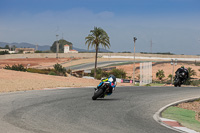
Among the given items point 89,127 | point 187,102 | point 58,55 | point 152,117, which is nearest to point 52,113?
point 89,127

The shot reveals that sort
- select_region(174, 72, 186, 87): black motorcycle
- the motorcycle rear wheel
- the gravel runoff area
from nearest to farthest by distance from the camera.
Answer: the motorcycle rear wheel
the gravel runoff area
select_region(174, 72, 186, 87): black motorcycle

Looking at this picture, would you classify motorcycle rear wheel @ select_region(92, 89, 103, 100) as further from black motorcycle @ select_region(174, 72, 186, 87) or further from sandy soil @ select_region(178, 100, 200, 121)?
black motorcycle @ select_region(174, 72, 186, 87)

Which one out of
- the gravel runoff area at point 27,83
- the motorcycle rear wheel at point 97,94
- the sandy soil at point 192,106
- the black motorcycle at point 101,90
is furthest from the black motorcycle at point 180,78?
the motorcycle rear wheel at point 97,94

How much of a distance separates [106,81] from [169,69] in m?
73.6

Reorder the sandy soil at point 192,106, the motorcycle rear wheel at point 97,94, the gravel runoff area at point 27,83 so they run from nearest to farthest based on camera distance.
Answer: the sandy soil at point 192,106 → the motorcycle rear wheel at point 97,94 → the gravel runoff area at point 27,83

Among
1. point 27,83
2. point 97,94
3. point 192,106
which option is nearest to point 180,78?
point 192,106

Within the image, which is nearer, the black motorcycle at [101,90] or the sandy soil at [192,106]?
the sandy soil at [192,106]

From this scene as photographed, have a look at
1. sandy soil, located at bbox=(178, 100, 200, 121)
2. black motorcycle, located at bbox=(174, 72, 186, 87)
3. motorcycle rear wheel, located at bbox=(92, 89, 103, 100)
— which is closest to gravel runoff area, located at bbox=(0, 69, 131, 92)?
motorcycle rear wheel, located at bbox=(92, 89, 103, 100)

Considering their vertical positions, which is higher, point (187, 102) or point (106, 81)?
point (106, 81)

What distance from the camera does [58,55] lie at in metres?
132

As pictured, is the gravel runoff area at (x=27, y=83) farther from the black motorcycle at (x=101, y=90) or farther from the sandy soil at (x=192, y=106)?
the sandy soil at (x=192, y=106)

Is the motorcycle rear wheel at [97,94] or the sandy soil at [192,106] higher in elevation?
the motorcycle rear wheel at [97,94]

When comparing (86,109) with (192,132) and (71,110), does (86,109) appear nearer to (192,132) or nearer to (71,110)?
(71,110)

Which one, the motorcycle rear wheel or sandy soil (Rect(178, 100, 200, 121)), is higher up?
the motorcycle rear wheel
